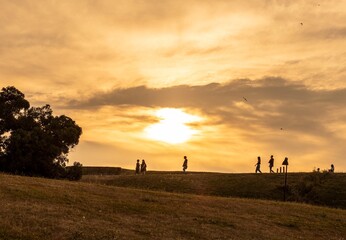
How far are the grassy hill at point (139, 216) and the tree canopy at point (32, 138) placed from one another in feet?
43.8

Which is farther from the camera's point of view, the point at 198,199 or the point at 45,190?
the point at 198,199

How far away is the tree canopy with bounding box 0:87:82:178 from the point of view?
168 ft

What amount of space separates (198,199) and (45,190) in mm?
12832

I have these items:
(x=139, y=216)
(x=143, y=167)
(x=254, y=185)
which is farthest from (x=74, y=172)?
(x=139, y=216)

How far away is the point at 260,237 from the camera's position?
28.2 meters

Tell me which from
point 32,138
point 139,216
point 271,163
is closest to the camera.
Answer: point 139,216

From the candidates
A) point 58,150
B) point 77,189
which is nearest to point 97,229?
point 77,189

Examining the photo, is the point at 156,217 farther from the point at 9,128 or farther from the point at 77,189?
the point at 9,128

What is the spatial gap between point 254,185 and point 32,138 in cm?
2649

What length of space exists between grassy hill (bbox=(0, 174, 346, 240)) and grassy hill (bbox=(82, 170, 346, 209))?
11.7 meters

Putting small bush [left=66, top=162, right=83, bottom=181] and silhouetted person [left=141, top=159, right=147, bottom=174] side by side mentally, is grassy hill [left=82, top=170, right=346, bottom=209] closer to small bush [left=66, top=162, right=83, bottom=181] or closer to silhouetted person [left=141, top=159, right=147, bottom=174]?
small bush [left=66, top=162, right=83, bottom=181]

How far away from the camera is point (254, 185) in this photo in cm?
5669

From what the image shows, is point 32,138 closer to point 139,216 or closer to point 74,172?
point 74,172

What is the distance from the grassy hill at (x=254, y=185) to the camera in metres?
53.0
